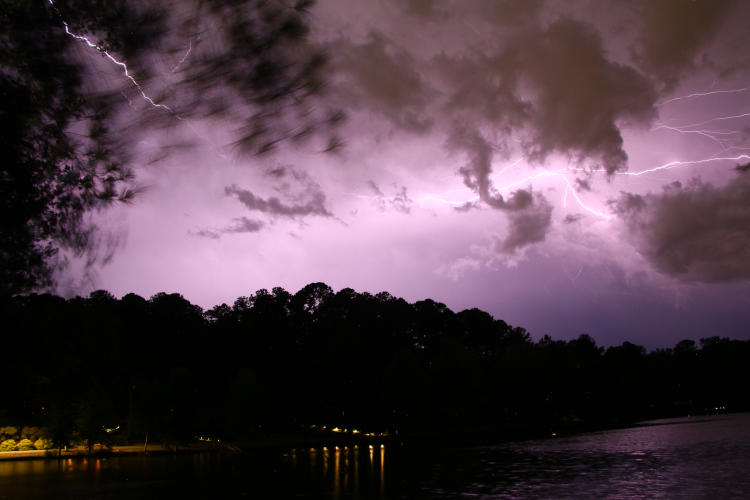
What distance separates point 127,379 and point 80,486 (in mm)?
35788

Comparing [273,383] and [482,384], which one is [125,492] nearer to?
[273,383]

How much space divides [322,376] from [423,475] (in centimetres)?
4492

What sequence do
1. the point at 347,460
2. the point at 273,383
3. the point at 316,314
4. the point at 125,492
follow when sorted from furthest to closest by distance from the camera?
the point at 316,314
the point at 273,383
the point at 347,460
the point at 125,492

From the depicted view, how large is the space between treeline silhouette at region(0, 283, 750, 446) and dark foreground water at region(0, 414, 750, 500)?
790 centimetres

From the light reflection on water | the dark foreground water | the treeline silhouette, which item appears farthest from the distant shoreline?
the light reflection on water

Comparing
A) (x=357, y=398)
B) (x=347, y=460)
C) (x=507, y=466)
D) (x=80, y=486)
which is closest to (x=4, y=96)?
(x=80, y=486)

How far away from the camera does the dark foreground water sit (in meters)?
22.6

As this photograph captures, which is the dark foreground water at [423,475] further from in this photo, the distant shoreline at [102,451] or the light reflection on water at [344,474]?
the distant shoreline at [102,451]

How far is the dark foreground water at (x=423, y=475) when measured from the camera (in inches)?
890

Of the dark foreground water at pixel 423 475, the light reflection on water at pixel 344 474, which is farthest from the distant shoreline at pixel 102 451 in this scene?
the light reflection on water at pixel 344 474

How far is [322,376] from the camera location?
7356 cm

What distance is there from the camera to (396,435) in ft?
228

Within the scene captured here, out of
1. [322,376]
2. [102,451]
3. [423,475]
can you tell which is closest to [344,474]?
[423,475]

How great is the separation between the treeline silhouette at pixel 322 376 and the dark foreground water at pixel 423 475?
25.9 feet
